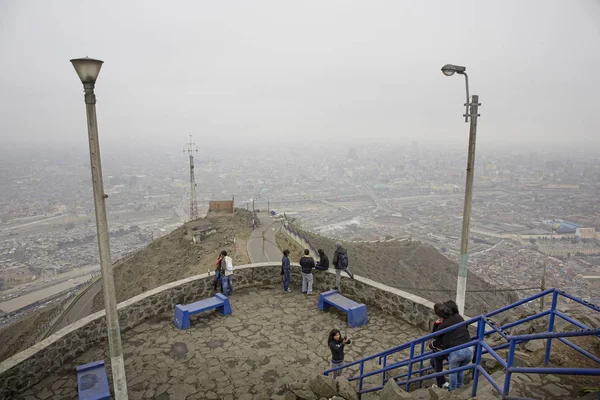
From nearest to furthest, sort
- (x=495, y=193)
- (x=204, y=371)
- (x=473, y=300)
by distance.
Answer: (x=204, y=371) < (x=473, y=300) < (x=495, y=193)

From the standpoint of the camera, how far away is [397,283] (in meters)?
31.1

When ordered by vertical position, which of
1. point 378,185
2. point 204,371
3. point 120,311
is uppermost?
point 120,311

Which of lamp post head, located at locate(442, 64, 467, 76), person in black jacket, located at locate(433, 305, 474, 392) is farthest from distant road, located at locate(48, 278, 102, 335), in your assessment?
lamp post head, located at locate(442, 64, 467, 76)

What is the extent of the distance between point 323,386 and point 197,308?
3.78 metres

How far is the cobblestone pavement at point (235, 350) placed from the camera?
5.91 meters

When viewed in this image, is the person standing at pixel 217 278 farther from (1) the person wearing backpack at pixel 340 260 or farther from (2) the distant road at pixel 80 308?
(2) the distant road at pixel 80 308

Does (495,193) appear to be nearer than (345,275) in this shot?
No

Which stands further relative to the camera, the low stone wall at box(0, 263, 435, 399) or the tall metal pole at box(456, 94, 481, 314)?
the tall metal pole at box(456, 94, 481, 314)

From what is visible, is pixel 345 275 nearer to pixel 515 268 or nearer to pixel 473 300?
pixel 473 300

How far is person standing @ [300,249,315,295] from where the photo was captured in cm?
909

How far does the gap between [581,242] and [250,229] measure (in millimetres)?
34467

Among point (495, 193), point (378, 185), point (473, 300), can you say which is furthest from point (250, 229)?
point (378, 185)

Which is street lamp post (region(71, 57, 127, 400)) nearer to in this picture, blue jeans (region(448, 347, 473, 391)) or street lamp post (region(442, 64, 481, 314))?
blue jeans (region(448, 347, 473, 391))

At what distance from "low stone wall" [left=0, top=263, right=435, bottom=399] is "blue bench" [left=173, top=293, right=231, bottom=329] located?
0.69 metres
